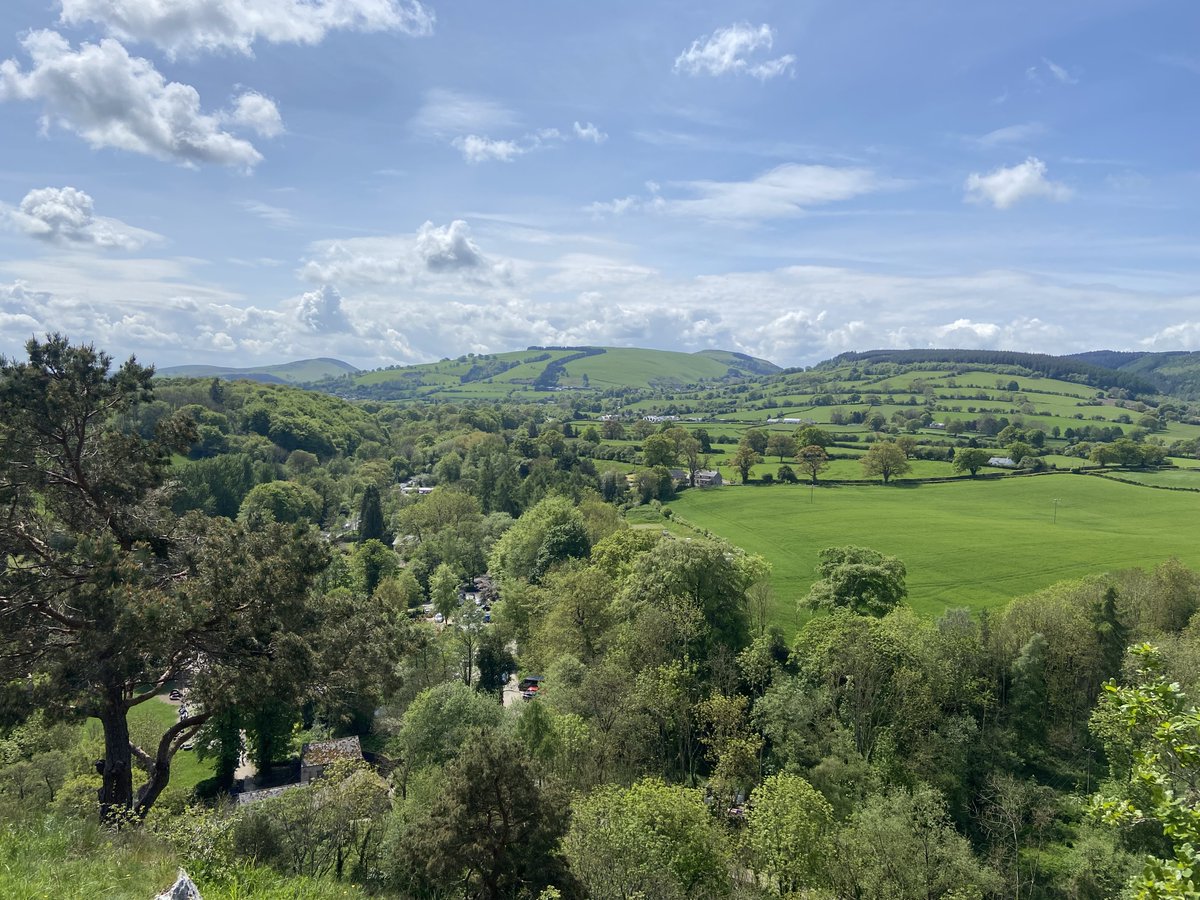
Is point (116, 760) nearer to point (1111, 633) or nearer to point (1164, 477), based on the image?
point (1111, 633)

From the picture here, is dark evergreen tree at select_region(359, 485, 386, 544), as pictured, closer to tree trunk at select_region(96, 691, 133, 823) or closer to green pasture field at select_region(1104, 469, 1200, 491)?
tree trunk at select_region(96, 691, 133, 823)

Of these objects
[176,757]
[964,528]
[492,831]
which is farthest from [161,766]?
[964,528]

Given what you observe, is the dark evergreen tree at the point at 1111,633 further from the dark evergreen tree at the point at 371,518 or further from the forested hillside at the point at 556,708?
the dark evergreen tree at the point at 371,518

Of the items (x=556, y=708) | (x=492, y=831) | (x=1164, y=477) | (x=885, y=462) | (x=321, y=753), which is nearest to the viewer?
(x=492, y=831)

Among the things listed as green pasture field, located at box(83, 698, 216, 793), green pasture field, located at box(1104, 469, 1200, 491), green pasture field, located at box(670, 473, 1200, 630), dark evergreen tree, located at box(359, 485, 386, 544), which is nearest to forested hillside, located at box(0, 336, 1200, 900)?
green pasture field, located at box(83, 698, 216, 793)

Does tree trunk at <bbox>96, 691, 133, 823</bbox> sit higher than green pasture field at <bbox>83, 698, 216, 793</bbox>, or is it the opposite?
tree trunk at <bbox>96, 691, 133, 823</bbox>
